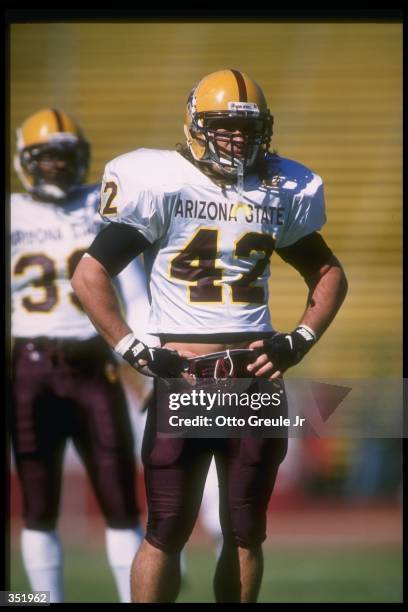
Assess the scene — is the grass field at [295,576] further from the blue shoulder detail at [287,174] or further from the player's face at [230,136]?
the player's face at [230,136]

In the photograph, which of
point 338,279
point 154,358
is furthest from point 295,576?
point 154,358

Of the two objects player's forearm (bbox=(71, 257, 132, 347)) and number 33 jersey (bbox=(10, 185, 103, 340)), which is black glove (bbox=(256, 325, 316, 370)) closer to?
player's forearm (bbox=(71, 257, 132, 347))

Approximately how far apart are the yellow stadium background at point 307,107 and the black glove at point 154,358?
5.57 ft

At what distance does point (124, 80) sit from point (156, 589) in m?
2.58

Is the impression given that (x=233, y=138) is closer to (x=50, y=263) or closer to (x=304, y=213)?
(x=304, y=213)

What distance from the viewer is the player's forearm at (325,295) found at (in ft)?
7.64

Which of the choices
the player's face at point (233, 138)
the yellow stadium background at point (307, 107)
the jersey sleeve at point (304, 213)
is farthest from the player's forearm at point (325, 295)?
the yellow stadium background at point (307, 107)

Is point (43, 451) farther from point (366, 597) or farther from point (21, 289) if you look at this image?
point (366, 597)

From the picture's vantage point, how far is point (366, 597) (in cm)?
290

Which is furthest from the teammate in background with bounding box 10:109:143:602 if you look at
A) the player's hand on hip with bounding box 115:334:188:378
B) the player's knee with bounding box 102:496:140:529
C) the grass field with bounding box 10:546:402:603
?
the player's hand on hip with bounding box 115:334:188:378

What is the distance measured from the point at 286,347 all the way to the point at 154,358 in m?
0.29

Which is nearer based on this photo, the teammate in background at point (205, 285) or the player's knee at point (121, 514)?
the teammate in background at point (205, 285)

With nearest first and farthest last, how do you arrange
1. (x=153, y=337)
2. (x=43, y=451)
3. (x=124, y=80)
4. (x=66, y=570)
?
(x=153, y=337) → (x=43, y=451) → (x=66, y=570) → (x=124, y=80)
